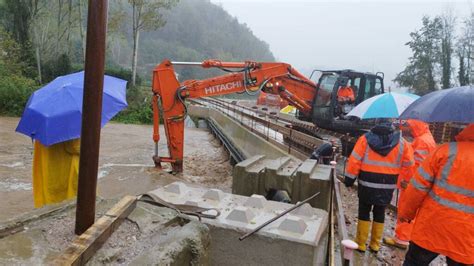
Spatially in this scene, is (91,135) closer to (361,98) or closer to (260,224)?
(260,224)

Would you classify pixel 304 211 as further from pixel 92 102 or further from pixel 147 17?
pixel 147 17

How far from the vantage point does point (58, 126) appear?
3.38 metres

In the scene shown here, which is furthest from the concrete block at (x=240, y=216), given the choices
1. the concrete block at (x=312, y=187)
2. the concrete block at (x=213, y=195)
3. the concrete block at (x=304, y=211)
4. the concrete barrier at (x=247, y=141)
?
the concrete barrier at (x=247, y=141)

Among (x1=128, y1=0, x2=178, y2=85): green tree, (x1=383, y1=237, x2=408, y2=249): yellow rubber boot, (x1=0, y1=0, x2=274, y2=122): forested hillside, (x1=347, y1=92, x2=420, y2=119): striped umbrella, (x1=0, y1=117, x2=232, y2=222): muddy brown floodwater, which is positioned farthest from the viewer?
(x1=128, y1=0, x2=178, y2=85): green tree

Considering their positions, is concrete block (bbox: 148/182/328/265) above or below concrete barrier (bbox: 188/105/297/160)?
above

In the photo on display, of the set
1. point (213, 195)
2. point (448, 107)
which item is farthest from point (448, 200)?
point (213, 195)

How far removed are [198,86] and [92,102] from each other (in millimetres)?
8497

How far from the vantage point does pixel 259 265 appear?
2.90 meters

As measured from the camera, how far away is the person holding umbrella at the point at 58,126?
3373 mm

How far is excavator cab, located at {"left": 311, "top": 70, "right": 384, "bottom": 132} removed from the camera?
1228 cm

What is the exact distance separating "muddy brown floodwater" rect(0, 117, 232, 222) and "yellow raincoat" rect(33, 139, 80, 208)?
3.65 metres

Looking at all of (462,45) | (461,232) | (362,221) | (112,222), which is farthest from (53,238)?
(462,45)

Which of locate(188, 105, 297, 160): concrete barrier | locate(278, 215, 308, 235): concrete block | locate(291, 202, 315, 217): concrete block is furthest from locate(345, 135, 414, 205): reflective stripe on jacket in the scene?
locate(188, 105, 297, 160): concrete barrier

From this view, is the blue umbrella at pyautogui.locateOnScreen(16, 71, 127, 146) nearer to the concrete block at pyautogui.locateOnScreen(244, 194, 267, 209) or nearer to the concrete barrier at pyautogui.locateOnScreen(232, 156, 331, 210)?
the concrete block at pyautogui.locateOnScreen(244, 194, 267, 209)
